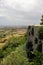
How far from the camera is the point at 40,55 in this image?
29.1 metres

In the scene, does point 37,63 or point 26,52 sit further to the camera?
point 26,52

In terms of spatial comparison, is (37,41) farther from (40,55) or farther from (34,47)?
(40,55)

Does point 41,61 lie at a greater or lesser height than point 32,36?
lesser

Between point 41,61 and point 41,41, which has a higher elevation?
point 41,41

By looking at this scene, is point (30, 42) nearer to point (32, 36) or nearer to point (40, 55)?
point (32, 36)

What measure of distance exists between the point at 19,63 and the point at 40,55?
9.34 ft

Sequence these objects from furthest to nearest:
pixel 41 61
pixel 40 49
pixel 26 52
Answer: pixel 26 52
pixel 40 49
pixel 41 61

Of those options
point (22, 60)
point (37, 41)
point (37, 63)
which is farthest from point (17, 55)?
point (37, 41)

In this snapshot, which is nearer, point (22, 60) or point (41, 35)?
point (22, 60)

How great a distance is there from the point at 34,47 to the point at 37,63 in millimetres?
5287

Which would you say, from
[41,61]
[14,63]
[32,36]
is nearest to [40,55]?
[41,61]

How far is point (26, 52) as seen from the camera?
3331cm

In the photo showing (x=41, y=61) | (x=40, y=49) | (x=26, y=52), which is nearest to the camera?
(x=41, y=61)

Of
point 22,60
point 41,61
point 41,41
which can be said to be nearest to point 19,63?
point 22,60
